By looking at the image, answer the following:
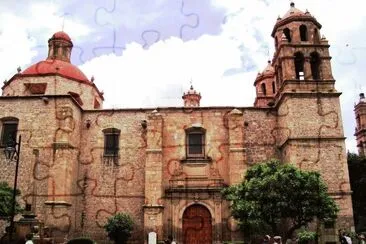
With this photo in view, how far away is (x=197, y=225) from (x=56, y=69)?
13885mm

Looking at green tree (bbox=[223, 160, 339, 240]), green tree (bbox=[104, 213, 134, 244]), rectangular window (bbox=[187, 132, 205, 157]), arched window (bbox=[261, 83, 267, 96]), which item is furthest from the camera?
arched window (bbox=[261, 83, 267, 96])

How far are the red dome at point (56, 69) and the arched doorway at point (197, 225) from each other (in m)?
12.1

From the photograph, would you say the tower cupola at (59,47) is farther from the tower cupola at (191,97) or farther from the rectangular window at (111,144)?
the tower cupola at (191,97)

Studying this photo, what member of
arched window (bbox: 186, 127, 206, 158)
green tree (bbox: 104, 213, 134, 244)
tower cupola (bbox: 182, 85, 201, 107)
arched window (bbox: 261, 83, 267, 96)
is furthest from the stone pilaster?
tower cupola (bbox: 182, 85, 201, 107)

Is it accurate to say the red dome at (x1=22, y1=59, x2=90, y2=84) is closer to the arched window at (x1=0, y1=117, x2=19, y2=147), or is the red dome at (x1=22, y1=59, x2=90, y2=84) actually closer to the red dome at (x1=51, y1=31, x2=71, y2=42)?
the red dome at (x1=51, y1=31, x2=71, y2=42)

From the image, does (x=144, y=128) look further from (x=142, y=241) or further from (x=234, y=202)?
(x=234, y=202)

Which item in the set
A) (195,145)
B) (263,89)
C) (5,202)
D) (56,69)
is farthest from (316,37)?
(5,202)

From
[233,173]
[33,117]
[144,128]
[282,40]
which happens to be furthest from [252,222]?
[33,117]

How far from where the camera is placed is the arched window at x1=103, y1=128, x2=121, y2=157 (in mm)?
24531

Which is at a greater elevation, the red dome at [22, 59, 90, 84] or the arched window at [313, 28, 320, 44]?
the arched window at [313, 28, 320, 44]

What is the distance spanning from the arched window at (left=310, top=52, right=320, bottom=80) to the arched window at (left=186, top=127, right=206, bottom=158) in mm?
7593

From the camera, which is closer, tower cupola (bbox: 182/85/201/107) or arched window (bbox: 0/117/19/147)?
arched window (bbox: 0/117/19/147)

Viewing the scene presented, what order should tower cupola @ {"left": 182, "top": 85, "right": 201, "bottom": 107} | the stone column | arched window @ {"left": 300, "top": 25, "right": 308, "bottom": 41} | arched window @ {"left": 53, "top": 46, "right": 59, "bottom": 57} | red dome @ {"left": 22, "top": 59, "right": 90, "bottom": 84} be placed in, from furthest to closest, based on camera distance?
tower cupola @ {"left": 182, "top": 85, "right": 201, "bottom": 107}, arched window @ {"left": 53, "top": 46, "right": 59, "bottom": 57}, red dome @ {"left": 22, "top": 59, "right": 90, "bottom": 84}, arched window @ {"left": 300, "top": 25, "right": 308, "bottom": 41}, the stone column

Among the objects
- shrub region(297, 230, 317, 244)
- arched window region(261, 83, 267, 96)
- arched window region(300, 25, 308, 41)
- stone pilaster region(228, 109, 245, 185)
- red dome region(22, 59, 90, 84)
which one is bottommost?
shrub region(297, 230, 317, 244)
